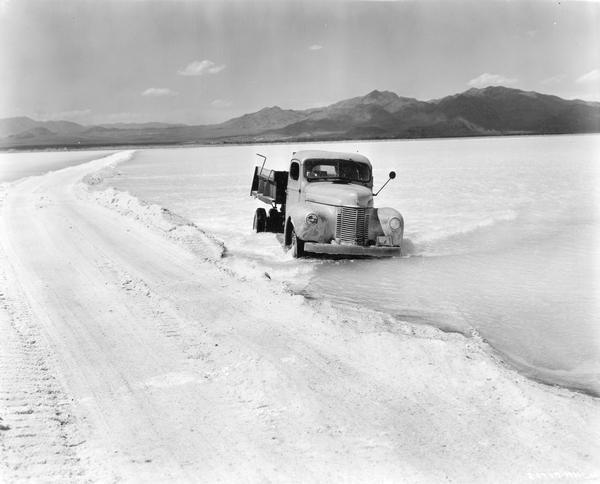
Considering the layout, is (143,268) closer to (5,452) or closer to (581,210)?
(5,452)

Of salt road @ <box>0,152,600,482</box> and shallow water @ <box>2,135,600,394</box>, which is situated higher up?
salt road @ <box>0,152,600,482</box>

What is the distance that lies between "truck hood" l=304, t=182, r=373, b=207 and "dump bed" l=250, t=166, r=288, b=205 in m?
1.54

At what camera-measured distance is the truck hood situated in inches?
411

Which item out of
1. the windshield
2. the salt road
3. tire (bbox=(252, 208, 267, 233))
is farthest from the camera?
tire (bbox=(252, 208, 267, 233))

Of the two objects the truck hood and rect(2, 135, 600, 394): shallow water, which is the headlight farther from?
rect(2, 135, 600, 394): shallow water

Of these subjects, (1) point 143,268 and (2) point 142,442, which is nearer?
(2) point 142,442

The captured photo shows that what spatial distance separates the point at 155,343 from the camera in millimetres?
5559

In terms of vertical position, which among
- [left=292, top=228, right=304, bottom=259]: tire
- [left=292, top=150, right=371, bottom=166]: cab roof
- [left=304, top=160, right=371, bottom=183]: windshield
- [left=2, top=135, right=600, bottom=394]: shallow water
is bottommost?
[left=2, top=135, right=600, bottom=394]: shallow water

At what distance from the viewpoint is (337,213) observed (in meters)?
10.5

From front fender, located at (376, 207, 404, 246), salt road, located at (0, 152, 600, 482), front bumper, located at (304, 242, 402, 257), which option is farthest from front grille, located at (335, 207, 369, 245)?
salt road, located at (0, 152, 600, 482)

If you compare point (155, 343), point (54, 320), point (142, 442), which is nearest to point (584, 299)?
point (155, 343)

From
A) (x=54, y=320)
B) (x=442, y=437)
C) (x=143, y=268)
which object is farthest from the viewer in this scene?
(x=143, y=268)

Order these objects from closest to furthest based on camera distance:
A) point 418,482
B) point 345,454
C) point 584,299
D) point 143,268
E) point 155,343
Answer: point 418,482
point 345,454
point 155,343
point 584,299
point 143,268

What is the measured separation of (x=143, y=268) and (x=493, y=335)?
18.1ft
